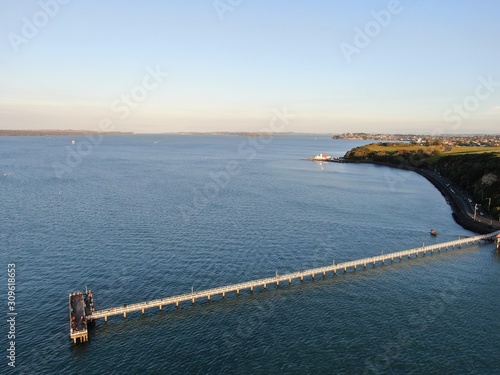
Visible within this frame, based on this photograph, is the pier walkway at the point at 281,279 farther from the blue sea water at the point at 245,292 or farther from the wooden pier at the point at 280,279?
the blue sea water at the point at 245,292

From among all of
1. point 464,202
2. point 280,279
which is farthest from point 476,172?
point 280,279

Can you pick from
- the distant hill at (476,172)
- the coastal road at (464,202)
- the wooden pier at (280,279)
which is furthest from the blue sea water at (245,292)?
the distant hill at (476,172)

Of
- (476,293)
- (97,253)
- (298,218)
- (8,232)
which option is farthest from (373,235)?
(8,232)

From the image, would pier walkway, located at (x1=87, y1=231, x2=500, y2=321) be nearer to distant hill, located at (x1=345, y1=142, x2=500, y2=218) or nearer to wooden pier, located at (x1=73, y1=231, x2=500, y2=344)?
wooden pier, located at (x1=73, y1=231, x2=500, y2=344)

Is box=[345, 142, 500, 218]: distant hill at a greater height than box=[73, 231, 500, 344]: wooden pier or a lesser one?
greater

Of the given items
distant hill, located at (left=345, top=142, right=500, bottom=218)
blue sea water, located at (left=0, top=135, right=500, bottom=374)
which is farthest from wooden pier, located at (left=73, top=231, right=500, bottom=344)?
distant hill, located at (left=345, top=142, right=500, bottom=218)

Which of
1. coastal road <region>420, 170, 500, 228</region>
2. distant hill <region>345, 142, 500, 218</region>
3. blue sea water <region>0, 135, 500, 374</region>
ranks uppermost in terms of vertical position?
distant hill <region>345, 142, 500, 218</region>

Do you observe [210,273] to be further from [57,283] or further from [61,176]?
[61,176]
